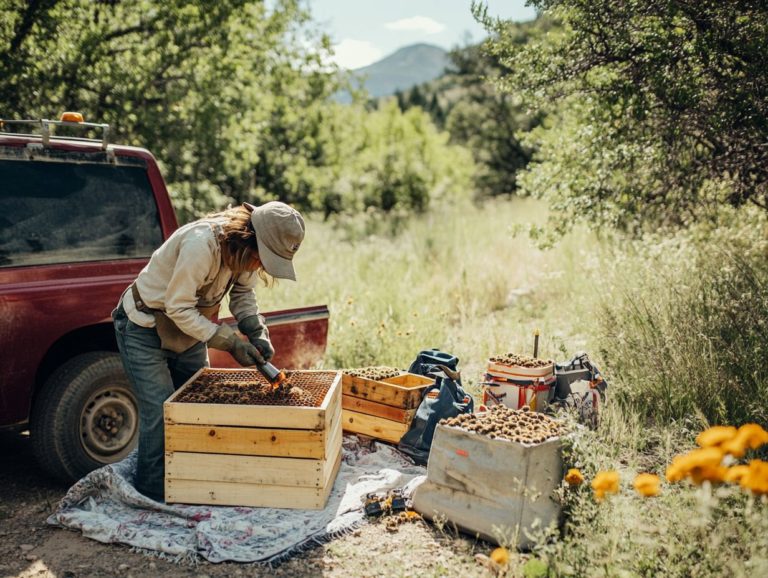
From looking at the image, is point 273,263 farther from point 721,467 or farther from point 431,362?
point 721,467

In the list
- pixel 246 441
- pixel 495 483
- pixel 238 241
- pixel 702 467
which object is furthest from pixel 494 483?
pixel 238 241

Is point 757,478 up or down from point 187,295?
down

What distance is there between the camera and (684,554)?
10.3ft

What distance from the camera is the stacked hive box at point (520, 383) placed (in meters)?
5.10

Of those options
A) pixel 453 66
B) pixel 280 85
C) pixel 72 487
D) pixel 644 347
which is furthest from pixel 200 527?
pixel 453 66

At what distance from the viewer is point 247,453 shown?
13.6 ft

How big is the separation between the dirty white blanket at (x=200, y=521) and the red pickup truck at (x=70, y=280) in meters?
0.37

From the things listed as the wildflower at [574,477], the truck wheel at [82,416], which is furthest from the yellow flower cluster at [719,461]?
the truck wheel at [82,416]

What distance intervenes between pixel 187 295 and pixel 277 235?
64cm

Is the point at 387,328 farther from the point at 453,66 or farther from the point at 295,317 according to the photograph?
the point at 453,66

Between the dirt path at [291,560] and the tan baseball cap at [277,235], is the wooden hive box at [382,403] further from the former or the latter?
the tan baseball cap at [277,235]

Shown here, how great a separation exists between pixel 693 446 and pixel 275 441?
289 centimetres

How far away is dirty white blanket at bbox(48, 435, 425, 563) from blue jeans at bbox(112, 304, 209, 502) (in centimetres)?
13

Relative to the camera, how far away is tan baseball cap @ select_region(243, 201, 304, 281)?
12.9 ft
